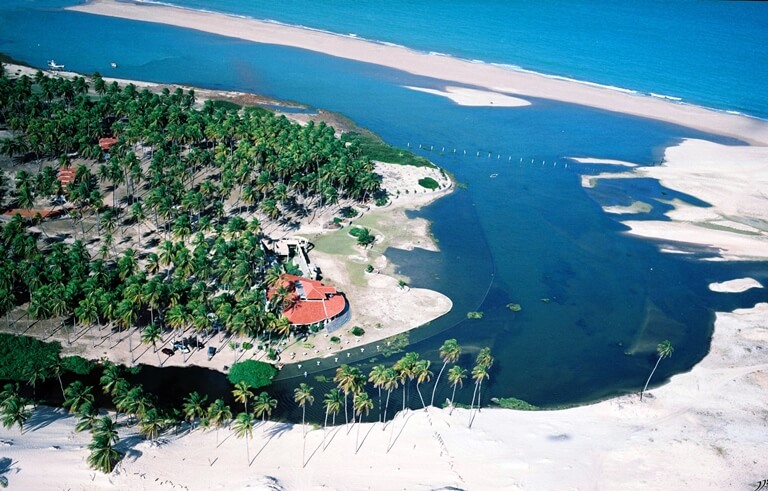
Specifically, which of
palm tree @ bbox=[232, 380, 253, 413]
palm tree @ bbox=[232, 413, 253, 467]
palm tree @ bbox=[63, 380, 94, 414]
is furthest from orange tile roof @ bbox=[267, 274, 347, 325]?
palm tree @ bbox=[63, 380, 94, 414]

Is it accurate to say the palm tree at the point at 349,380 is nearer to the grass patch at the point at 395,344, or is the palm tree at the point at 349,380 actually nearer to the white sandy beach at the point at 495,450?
the white sandy beach at the point at 495,450

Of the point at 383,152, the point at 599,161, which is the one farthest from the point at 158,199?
the point at 599,161

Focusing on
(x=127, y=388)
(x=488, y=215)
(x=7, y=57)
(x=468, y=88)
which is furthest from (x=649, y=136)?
(x=7, y=57)

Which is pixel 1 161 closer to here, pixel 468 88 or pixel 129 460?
pixel 129 460

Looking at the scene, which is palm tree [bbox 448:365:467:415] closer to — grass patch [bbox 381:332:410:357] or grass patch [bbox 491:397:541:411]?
grass patch [bbox 491:397:541:411]

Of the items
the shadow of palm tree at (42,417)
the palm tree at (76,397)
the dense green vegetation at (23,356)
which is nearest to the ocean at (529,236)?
the palm tree at (76,397)
